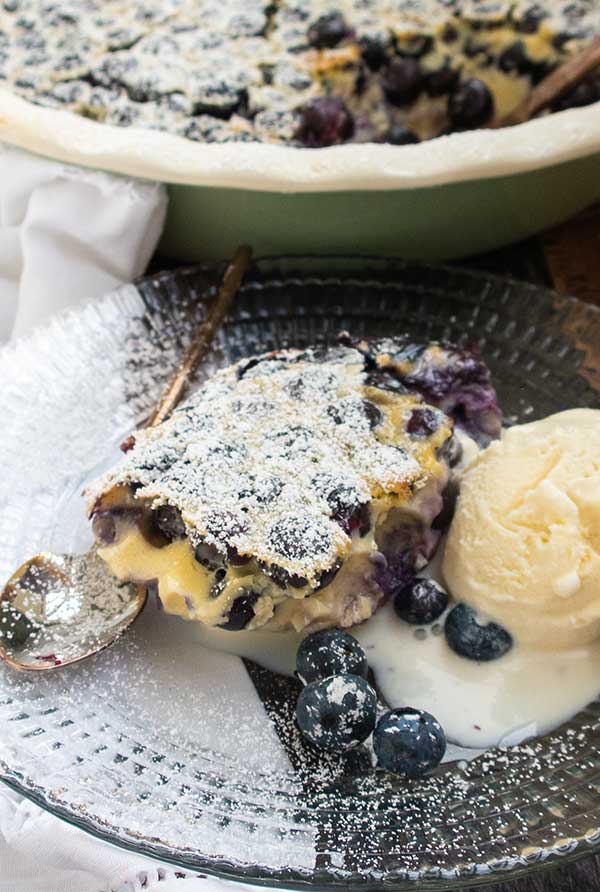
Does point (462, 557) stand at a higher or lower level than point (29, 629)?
higher

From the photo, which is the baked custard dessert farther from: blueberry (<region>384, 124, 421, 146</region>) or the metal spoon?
blueberry (<region>384, 124, 421, 146</region>)

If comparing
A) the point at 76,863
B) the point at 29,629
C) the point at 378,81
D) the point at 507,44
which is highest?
the point at 507,44

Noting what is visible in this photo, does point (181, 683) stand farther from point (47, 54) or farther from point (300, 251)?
point (47, 54)

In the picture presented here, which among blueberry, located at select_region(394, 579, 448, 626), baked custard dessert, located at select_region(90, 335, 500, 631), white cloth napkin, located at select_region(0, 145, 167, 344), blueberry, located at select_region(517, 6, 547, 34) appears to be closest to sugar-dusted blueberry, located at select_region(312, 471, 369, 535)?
baked custard dessert, located at select_region(90, 335, 500, 631)

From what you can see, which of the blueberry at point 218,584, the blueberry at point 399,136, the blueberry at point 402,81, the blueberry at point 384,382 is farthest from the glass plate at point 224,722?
the blueberry at point 402,81

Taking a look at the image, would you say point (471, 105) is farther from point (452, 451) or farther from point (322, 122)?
point (452, 451)

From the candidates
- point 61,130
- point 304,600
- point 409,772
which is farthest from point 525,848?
point 61,130
